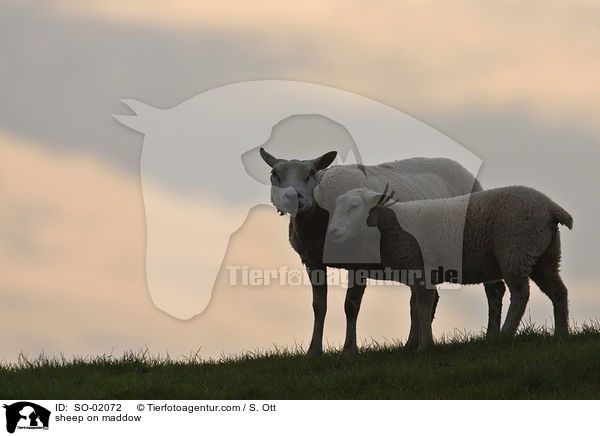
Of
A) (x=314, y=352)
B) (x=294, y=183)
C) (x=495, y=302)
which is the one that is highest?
(x=294, y=183)

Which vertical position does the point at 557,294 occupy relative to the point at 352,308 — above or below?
above

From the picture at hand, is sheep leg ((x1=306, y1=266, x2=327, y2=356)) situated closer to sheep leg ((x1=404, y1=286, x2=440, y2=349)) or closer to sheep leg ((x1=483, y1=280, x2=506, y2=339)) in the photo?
sheep leg ((x1=404, y1=286, x2=440, y2=349))

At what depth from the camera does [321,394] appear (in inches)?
397

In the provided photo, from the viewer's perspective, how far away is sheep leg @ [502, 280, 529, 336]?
468 inches

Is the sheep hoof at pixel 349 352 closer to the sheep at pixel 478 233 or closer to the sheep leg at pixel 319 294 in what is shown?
the sheep leg at pixel 319 294

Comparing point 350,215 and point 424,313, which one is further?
point 350,215

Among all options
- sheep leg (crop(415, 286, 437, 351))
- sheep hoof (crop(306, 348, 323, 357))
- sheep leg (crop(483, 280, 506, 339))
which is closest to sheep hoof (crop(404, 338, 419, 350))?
sheep leg (crop(415, 286, 437, 351))

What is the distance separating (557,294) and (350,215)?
280cm

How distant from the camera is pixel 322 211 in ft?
41.8

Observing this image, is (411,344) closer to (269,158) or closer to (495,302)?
(495,302)

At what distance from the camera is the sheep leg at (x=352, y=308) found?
12312mm

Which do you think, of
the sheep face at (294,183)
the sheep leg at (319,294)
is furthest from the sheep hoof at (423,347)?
the sheep face at (294,183)

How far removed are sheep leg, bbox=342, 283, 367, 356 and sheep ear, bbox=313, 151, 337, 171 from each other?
157 centimetres
